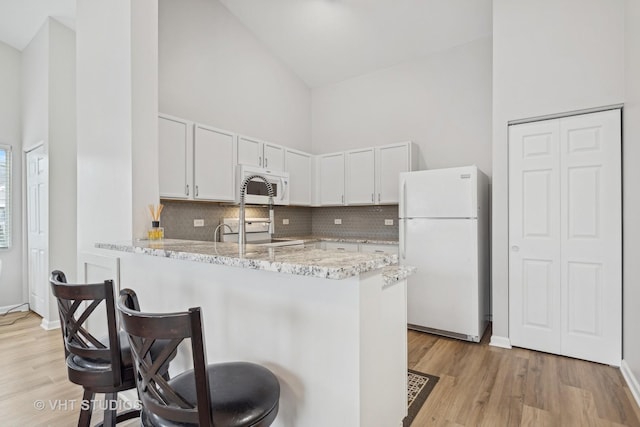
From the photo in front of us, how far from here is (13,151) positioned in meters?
4.12

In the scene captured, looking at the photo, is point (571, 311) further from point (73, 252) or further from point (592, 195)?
point (73, 252)

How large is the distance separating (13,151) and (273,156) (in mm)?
3327

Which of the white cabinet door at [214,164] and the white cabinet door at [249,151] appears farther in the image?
the white cabinet door at [249,151]

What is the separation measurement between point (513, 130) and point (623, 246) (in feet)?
4.15

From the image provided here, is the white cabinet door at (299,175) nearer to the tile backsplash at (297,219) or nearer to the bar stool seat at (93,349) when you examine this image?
the tile backsplash at (297,219)

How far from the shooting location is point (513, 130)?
9.71ft

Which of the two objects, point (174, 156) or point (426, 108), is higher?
point (426, 108)

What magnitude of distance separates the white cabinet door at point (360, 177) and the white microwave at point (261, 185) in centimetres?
89

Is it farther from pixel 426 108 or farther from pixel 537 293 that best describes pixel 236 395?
pixel 426 108

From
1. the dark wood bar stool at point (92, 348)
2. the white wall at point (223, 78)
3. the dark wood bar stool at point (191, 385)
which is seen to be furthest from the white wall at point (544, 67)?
the dark wood bar stool at point (92, 348)

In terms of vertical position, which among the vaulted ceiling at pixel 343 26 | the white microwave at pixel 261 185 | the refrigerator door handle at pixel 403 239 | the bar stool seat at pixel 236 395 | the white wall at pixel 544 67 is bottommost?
the bar stool seat at pixel 236 395

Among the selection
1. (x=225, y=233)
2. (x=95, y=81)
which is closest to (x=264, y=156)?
(x=225, y=233)

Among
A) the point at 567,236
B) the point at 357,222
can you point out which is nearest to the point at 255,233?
the point at 357,222

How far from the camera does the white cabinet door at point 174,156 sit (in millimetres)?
2965
